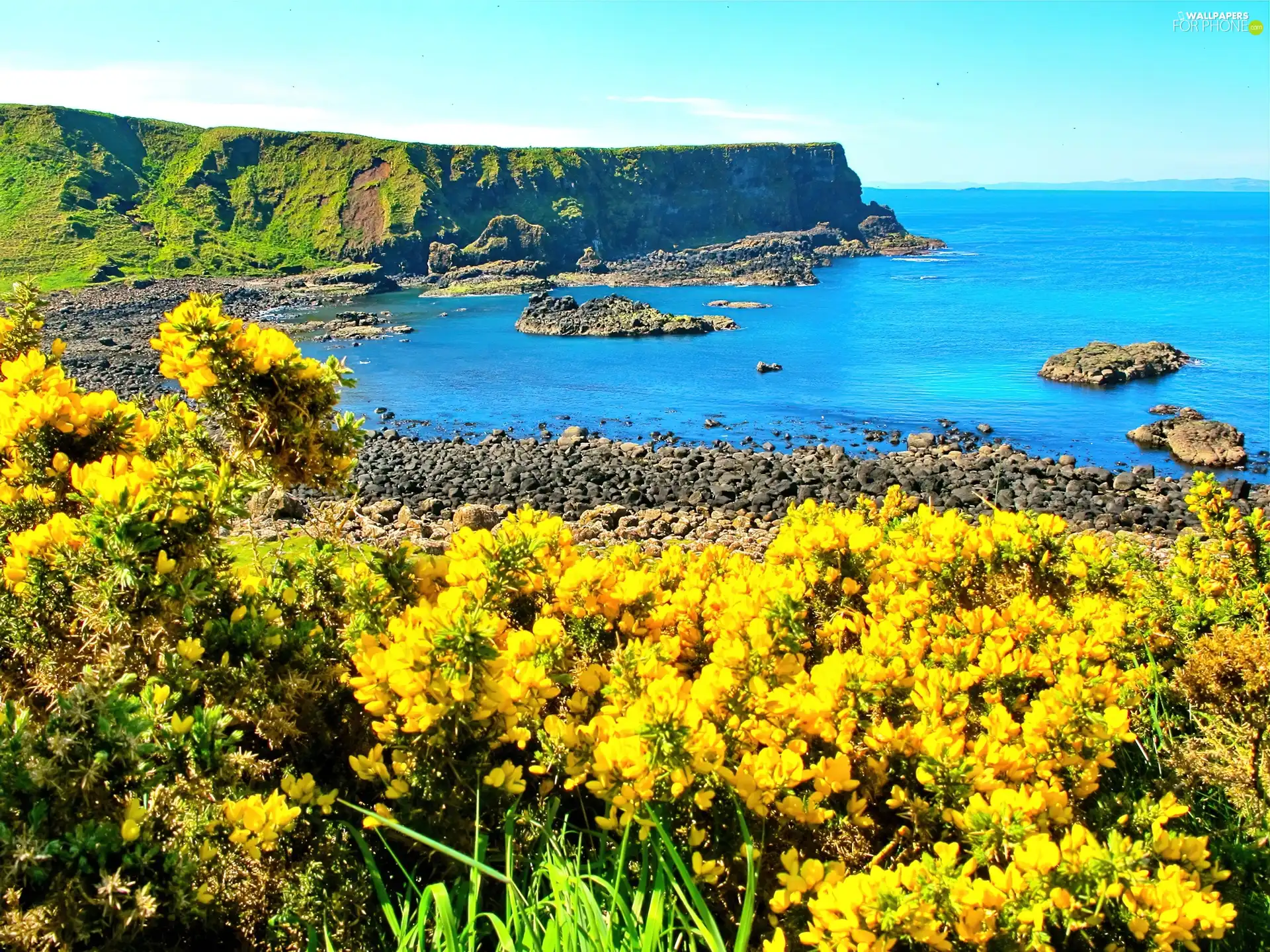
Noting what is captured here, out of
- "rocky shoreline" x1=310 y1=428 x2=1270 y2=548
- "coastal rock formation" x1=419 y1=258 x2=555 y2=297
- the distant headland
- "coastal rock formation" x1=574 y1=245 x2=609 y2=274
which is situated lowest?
"rocky shoreline" x1=310 y1=428 x2=1270 y2=548

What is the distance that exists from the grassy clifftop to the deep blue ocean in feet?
64.4

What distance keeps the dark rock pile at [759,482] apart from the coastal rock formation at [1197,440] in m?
3.32

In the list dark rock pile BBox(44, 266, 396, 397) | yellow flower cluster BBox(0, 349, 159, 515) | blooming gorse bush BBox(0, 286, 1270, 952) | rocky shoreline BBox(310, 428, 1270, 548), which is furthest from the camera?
dark rock pile BBox(44, 266, 396, 397)

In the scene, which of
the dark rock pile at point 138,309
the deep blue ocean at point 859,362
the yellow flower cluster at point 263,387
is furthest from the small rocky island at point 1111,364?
the yellow flower cluster at point 263,387

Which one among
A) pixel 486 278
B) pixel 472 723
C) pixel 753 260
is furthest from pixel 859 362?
pixel 753 260

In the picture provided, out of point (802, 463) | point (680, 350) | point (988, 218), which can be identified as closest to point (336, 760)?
point (802, 463)

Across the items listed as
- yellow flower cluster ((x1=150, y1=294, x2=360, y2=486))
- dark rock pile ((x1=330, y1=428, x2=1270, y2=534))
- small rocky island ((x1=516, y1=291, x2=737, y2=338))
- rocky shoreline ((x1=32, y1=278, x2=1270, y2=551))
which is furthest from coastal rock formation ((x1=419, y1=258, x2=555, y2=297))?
yellow flower cluster ((x1=150, y1=294, x2=360, y2=486))

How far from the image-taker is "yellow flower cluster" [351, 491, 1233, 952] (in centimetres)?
231

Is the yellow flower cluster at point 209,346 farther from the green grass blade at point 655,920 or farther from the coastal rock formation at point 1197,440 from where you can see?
the coastal rock formation at point 1197,440

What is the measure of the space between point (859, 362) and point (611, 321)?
18.9 m

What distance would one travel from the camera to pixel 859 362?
45.5 m

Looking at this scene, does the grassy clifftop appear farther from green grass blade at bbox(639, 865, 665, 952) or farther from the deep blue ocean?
green grass blade at bbox(639, 865, 665, 952)

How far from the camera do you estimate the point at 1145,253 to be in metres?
105

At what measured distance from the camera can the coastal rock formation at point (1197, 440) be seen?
26.6 meters
